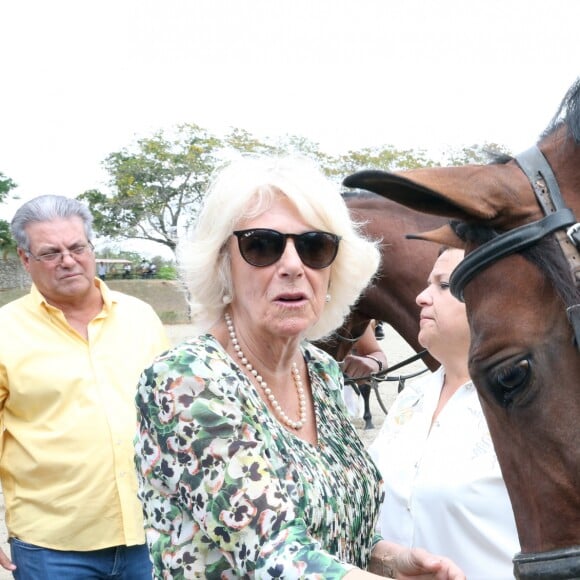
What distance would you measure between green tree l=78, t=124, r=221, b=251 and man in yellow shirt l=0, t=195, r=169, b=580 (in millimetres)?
35332

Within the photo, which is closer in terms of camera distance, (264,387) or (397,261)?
(264,387)

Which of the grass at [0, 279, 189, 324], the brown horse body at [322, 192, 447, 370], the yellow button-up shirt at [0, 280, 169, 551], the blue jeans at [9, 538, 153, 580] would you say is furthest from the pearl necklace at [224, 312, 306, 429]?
the grass at [0, 279, 189, 324]

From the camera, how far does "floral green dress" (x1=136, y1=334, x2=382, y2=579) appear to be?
1588mm

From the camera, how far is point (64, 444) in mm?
3158

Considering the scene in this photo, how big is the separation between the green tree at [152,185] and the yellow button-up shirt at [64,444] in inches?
1393

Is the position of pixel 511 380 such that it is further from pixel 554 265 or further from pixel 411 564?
pixel 411 564

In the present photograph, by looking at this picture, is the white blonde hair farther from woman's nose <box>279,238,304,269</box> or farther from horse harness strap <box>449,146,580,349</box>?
horse harness strap <box>449,146,580,349</box>

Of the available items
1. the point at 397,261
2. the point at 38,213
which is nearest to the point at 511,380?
the point at 38,213

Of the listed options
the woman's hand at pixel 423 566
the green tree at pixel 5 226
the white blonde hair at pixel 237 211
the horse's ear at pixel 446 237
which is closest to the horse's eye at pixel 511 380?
the horse's ear at pixel 446 237

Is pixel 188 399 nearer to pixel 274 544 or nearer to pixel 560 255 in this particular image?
pixel 274 544

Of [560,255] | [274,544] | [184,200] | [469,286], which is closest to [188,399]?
[274,544]

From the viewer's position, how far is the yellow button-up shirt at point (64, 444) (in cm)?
314

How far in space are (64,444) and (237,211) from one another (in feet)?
5.36

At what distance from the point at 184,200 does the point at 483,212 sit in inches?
1528
